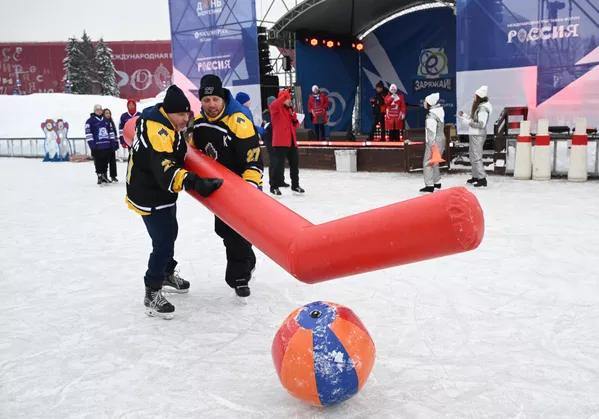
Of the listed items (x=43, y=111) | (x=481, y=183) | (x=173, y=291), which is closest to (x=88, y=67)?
(x=43, y=111)

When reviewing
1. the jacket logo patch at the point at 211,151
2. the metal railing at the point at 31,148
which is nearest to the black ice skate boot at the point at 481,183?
the jacket logo patch at the point at 211,151

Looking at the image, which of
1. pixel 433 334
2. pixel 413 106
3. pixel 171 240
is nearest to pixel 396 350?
pixel 433 334

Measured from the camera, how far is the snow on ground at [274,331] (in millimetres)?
2322

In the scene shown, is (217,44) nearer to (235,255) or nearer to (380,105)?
(380,105)

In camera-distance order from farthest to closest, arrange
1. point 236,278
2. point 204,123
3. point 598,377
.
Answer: point 236,278 → point 204,123 → point 598,377

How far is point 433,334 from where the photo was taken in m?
2.99

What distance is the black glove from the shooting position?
2.75 m

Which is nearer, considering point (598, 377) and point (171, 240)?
point (598, 377)

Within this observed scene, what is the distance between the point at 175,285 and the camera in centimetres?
385

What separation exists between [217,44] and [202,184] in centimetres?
1289

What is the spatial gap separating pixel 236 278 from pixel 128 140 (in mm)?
1251

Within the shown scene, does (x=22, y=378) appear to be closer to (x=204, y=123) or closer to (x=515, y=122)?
(x=204, y=123)

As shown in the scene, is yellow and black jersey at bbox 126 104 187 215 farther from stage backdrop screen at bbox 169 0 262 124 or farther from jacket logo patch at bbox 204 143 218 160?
stage backdrop screen at bbox 169 0 262 124

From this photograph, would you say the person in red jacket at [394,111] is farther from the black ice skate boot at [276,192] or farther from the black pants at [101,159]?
the black pants at [101,159]
